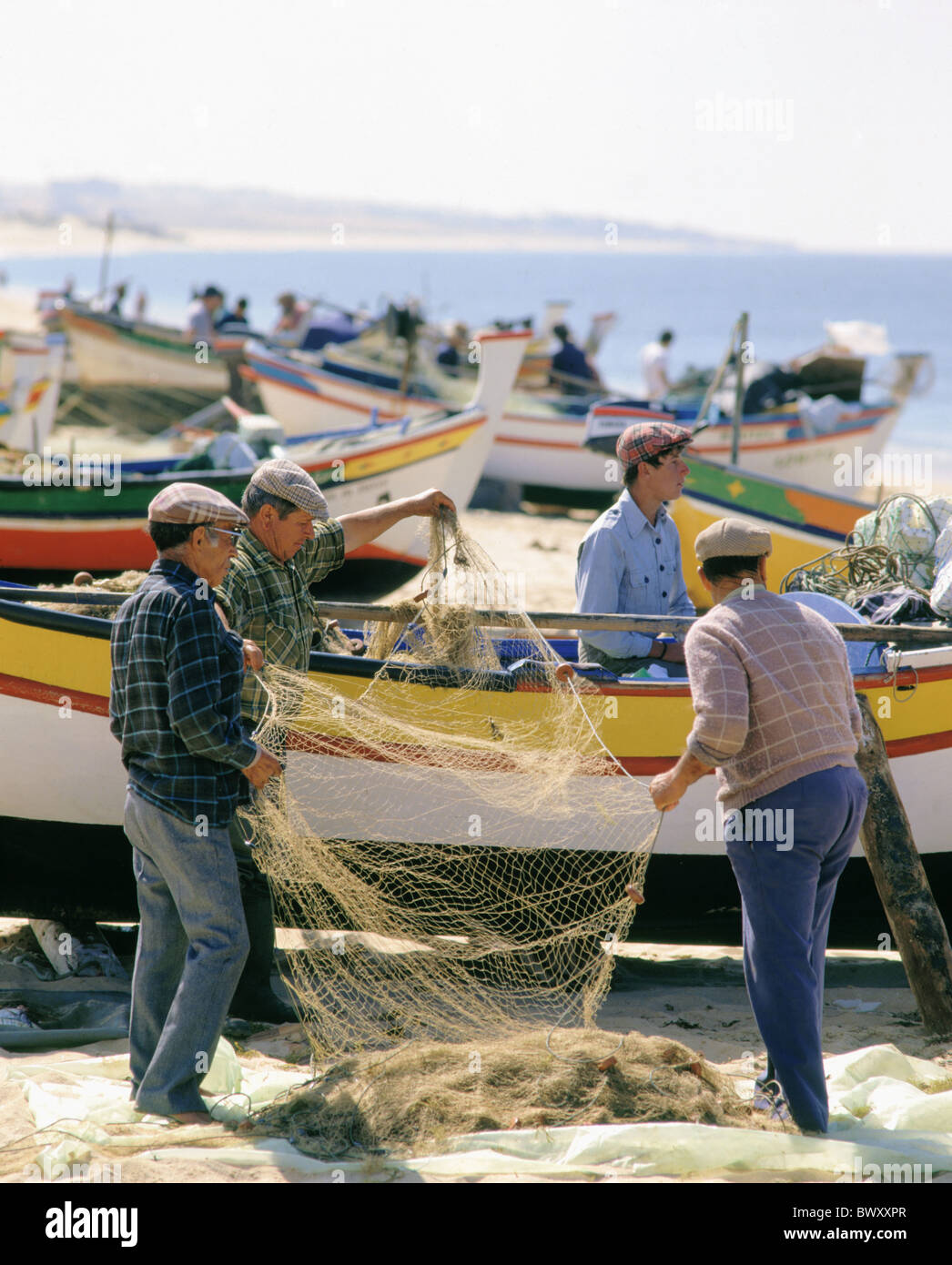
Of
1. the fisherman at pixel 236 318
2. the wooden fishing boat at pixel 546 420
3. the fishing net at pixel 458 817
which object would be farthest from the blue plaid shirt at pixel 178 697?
the fisherman at pixel 236 318

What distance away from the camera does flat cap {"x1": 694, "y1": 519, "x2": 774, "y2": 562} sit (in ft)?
10.6

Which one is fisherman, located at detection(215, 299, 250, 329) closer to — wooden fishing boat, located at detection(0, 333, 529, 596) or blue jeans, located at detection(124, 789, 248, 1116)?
wooden fishing boat, located at detection(0, 333, 529, 596)

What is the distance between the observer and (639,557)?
189 inches

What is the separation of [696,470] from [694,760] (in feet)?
21.2

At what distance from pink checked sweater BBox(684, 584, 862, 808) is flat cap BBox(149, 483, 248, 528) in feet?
4.41

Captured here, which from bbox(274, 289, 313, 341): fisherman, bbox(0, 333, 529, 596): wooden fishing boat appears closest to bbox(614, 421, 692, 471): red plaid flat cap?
bbox(0, 333, 529, 596): wooden fishing boat

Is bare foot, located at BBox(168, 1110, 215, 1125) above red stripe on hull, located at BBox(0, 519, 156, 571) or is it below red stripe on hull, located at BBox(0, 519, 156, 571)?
below

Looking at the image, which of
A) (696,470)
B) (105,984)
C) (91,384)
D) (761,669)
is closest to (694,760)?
(761,669)

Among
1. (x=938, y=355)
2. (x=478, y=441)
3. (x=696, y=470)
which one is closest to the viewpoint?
(x=696, y=470)

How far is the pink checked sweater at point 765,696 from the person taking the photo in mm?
3195

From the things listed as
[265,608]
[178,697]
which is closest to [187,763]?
→ [178,697]

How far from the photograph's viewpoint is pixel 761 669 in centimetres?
323

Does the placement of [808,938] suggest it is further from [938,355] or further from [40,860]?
[938,355]

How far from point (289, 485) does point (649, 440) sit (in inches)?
56.9
